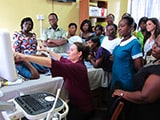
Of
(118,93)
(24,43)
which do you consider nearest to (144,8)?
(24,43)

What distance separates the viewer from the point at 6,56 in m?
1.13

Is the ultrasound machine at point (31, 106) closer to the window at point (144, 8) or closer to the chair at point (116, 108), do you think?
the chair at point (116, 108)

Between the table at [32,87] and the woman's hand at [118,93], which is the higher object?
the table at [32,87]

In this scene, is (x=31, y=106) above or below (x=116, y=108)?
above

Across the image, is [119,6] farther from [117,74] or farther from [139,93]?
[139,93]

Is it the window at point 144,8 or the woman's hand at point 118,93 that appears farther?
the window at point 144,8

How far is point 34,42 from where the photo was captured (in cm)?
291

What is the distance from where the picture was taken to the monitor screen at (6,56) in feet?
3.50

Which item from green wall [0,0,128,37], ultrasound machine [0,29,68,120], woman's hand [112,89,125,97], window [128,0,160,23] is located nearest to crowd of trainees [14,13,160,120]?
woman's hand [112,89,125,97]

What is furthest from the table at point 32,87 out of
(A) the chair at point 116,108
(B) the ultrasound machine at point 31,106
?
(A) the chair at point 116,108

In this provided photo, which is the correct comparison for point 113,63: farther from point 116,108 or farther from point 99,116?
point 116,108

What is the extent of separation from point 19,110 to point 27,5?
132 inches

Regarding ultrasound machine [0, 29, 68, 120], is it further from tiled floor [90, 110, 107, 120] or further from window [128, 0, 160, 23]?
window [128, 0, 160, 23]

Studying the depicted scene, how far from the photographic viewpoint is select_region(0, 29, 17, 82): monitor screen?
1.07m
